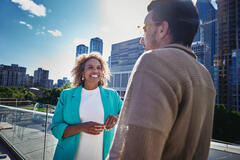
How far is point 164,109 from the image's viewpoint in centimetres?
54

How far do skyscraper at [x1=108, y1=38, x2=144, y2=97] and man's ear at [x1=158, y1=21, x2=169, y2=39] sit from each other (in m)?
75.8

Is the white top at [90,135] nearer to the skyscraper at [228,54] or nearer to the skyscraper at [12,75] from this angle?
the skyscraper at [228,54]

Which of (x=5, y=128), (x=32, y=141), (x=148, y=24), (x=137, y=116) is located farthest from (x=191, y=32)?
(x=5, y=128)

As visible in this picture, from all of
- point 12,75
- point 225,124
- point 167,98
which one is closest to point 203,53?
point 225,124

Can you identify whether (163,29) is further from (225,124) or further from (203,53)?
(203,53)

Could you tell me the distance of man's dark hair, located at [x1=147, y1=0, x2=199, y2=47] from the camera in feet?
2.43

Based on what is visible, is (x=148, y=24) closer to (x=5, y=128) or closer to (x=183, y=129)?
(x=183, y=129)

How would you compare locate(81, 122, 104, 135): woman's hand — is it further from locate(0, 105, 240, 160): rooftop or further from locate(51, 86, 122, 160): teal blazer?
locate(0, 105, 240, 160): rooftop

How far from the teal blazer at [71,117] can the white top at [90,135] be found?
0.06m

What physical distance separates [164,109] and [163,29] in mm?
429

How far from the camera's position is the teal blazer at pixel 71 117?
67.0 inches

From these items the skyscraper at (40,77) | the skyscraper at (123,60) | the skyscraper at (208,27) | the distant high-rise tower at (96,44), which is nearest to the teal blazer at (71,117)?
the skyscraper at (123,60)

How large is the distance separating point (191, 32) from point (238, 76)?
65.6 m

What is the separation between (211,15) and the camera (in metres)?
86.5
